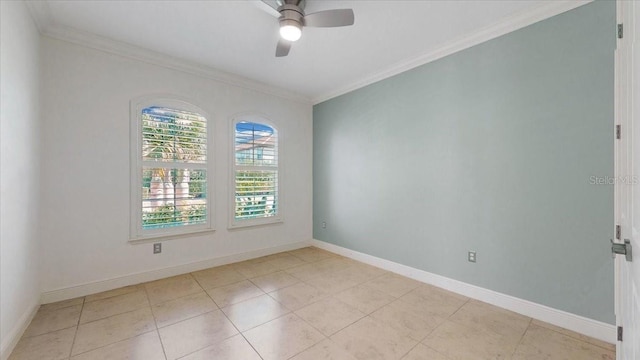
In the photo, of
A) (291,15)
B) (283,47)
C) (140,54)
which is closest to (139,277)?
(140,54)

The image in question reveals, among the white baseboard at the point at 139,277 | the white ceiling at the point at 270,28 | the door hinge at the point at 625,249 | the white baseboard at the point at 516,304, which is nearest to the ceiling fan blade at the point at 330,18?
the white ceiling at the point at 270,28

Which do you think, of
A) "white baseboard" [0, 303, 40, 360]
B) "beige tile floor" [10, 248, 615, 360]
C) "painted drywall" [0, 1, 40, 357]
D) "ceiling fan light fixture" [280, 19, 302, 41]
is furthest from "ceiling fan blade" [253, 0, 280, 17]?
"white baseboard" [0, 303, 40, 360]

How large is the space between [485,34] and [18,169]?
172 inches

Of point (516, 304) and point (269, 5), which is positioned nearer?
point (269, 5)

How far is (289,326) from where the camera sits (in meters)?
2.15

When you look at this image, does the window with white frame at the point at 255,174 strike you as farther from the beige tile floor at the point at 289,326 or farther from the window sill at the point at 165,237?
the beige tile floor at the point at 289,326

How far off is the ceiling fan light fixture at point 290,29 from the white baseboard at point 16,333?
3.12 meters

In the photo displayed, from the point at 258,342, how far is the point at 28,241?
2.22 m

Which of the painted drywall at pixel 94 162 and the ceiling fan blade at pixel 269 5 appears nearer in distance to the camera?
the ceiling fan blade at pixel 269 5

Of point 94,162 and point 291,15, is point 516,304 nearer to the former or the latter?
point 291,15

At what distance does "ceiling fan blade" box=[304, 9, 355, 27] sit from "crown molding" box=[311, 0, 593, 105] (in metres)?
1.43

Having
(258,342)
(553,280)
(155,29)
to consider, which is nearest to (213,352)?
(258,342)

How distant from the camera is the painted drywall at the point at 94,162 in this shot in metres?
2.55

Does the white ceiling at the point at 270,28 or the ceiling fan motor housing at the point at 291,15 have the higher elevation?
the white ceiling at the point at 270,28
